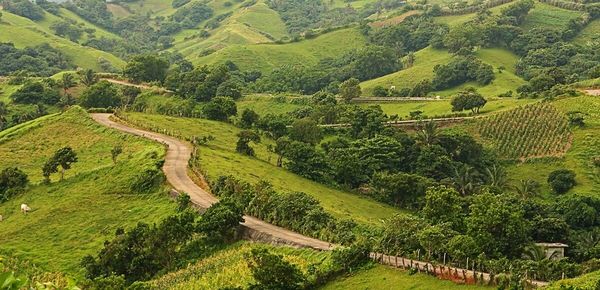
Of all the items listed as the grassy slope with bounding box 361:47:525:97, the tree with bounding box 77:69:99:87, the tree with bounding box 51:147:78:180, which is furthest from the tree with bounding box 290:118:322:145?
the tree with bounding box 77:69:99:87

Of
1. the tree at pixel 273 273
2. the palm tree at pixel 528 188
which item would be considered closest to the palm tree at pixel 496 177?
the palm tree at pixel 528 188

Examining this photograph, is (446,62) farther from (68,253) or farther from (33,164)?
(68,253)

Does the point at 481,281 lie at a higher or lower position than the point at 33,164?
higher

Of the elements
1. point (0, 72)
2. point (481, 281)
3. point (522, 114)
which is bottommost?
point (0, 72)

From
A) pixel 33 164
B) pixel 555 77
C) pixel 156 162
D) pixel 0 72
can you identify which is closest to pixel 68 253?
pixel 156 162

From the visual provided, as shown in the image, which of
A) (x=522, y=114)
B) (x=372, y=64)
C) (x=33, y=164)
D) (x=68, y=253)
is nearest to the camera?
(x=68, y=253)

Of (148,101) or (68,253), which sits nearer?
(68,253)

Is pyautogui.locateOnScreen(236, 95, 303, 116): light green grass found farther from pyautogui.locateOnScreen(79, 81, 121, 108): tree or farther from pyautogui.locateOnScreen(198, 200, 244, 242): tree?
pyautogui.locateOnScreen(198, 200, 244, 242): tree
